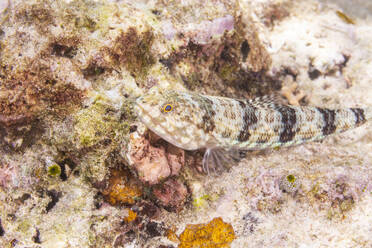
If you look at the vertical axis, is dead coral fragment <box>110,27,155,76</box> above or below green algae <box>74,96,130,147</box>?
above

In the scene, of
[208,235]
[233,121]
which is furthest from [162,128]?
[208,235]

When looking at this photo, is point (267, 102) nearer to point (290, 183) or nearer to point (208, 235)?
point (290, 183)

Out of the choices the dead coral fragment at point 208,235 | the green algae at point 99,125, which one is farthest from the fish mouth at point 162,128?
the dead coral fragment at point 208,235

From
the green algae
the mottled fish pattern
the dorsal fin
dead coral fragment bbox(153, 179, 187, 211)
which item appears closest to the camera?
the green algae

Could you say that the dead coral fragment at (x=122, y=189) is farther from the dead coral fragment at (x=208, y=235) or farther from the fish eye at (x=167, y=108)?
the fish eye at (x=167, y=108)

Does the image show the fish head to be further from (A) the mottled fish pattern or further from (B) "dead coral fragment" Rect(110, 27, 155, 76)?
(B) "dead coral fragment" Rect(110, 27, 155, 76)

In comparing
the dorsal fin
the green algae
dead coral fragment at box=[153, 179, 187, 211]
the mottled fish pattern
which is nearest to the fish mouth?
the mottled fish pattern

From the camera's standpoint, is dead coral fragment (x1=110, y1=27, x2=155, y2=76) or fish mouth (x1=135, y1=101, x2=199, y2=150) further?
dead coral fragment (x1=110, y1=27, x2=155, y2=76)

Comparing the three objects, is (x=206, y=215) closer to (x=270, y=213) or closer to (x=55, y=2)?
(x=270, y=213)
